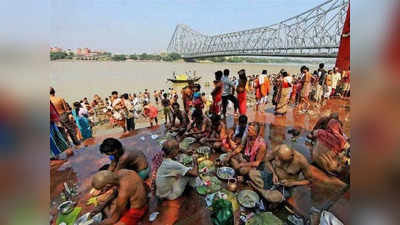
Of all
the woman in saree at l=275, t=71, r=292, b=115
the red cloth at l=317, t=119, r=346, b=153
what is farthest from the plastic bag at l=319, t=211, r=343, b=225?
the woman in saree at l=275, t=71, r=292, b=115

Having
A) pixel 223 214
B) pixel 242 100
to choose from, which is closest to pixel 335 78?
pixel 242 100

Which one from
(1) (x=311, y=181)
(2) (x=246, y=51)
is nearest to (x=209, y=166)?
(1) (x=311, y=181)

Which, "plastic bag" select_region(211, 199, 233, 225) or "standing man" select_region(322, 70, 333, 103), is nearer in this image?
"plastic bag" select_region(211, 199, 233, 225)

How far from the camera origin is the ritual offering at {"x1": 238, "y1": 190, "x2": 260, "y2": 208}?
2.13 m

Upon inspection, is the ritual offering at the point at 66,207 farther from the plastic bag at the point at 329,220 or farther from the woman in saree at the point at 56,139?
the plastic bag at the point at 329,220

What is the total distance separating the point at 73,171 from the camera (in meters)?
2.97

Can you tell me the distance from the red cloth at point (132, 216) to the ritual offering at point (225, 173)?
1.02m

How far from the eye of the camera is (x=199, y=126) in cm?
443

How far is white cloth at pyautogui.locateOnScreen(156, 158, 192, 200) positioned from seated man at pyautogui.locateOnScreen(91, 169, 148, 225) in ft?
0.99

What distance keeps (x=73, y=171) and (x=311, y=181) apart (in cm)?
297

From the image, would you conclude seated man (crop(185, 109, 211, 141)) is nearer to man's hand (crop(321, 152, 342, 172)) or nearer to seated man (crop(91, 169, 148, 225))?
man's hand (crop(321, 152, 342, 172))

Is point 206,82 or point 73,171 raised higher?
point 206,82
